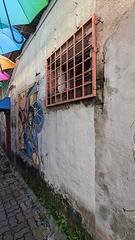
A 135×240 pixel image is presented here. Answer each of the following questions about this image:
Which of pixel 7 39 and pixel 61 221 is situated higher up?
pixel 7 39

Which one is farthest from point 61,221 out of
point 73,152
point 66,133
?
point 66,133

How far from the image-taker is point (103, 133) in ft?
4.71

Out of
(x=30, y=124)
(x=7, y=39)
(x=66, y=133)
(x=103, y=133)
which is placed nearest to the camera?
(x=103, y=133)

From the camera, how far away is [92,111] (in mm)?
1581

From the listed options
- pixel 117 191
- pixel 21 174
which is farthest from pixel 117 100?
pixel 21 174

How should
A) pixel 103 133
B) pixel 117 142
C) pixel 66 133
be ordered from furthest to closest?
pixel 66 133
pixel 103 133
pixel 117 142

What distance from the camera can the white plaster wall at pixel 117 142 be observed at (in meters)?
1.15

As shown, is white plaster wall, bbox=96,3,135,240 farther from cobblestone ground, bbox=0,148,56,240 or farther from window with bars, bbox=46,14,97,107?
cobblestone ground, bbox=0,148,56,240

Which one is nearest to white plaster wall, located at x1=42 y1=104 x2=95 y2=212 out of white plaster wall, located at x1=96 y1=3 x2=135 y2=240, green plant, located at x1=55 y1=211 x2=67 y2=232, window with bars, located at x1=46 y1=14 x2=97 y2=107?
white plaster wall, located at x1=96 y1=3 x2=135 y2=240

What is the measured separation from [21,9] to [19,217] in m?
4.30

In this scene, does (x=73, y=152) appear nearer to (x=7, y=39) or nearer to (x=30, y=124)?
(x=30, y=124)

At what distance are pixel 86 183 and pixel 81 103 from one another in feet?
3.76

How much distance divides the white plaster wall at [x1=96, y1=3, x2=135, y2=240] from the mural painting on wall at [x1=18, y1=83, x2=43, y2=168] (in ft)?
6.50

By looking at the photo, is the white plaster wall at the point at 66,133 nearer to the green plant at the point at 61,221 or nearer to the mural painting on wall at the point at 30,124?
the mural painting on wall at the point at 30,124
